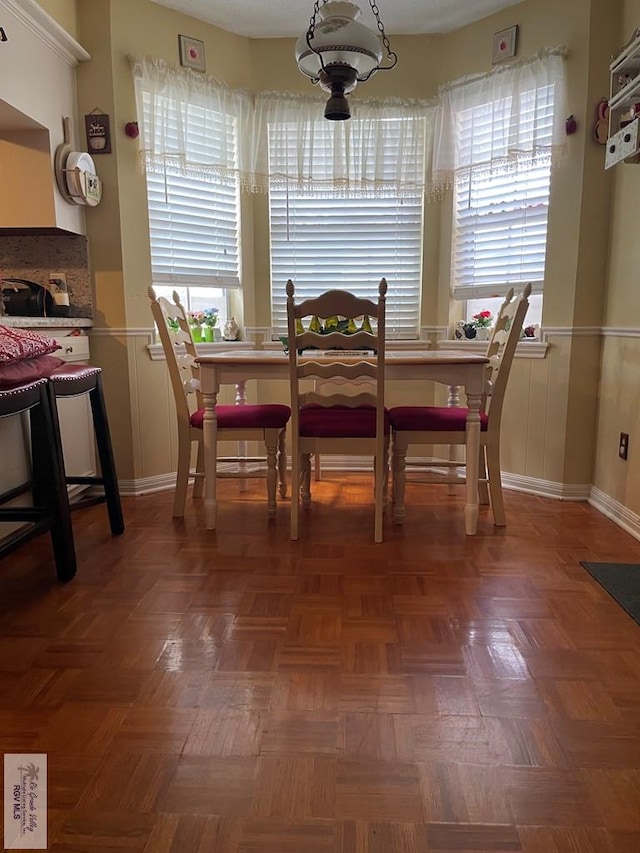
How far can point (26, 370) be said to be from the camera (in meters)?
2.01

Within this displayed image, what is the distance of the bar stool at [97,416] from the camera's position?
2.26 metres

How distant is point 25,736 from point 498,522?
2.06 meters

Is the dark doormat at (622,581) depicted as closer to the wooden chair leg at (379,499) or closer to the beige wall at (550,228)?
the beige wall at (550,228)

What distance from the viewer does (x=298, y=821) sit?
1.10 metres

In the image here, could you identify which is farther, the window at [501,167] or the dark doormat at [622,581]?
the window at [501,167]

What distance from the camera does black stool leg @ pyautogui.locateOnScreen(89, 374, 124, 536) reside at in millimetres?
2531

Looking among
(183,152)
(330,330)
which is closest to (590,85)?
(330,330)

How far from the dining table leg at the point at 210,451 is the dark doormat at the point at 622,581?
5.09ft

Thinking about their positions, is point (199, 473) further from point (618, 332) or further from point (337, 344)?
point (618, 332)

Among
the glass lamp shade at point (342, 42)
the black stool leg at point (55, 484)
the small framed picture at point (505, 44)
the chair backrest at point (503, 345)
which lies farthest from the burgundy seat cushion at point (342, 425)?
the small framed picture at point (505, 44)

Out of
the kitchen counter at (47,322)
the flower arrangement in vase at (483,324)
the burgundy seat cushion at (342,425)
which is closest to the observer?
the kitchen counter at (47,322)

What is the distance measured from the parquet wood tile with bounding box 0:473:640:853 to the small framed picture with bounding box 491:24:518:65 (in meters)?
2.56

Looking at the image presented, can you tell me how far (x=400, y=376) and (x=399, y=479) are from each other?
20.1 inches

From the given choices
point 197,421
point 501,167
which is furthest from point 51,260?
point 501,167
